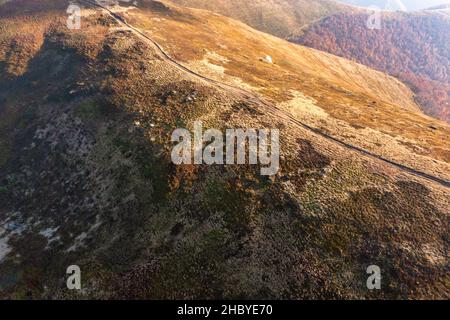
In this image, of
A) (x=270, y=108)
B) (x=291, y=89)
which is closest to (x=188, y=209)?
(x=270, y=108)

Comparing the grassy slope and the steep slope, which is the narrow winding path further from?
the grassy slope

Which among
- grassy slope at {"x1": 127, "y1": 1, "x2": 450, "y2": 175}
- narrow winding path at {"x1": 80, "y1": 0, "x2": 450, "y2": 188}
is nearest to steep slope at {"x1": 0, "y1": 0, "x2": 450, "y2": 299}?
narrow winding path at {"x1": 80, "y1": 0, "x2": 450, "y2": 188}

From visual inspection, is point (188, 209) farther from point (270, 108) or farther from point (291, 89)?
point (291, 89)

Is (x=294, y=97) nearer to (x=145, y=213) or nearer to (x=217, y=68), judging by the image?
(x=217, y=68)

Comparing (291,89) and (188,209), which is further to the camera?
(291,89)

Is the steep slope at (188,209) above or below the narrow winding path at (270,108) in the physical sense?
below

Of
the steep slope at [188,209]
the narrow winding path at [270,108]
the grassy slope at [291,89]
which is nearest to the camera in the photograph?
the steep slope at [188,209]

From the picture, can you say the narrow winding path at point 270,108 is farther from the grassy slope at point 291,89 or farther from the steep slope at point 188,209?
the grassy slope at point 291,89

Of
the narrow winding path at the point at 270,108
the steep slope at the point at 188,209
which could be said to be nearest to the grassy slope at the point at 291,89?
the narrow winding path at the point at 270,108
